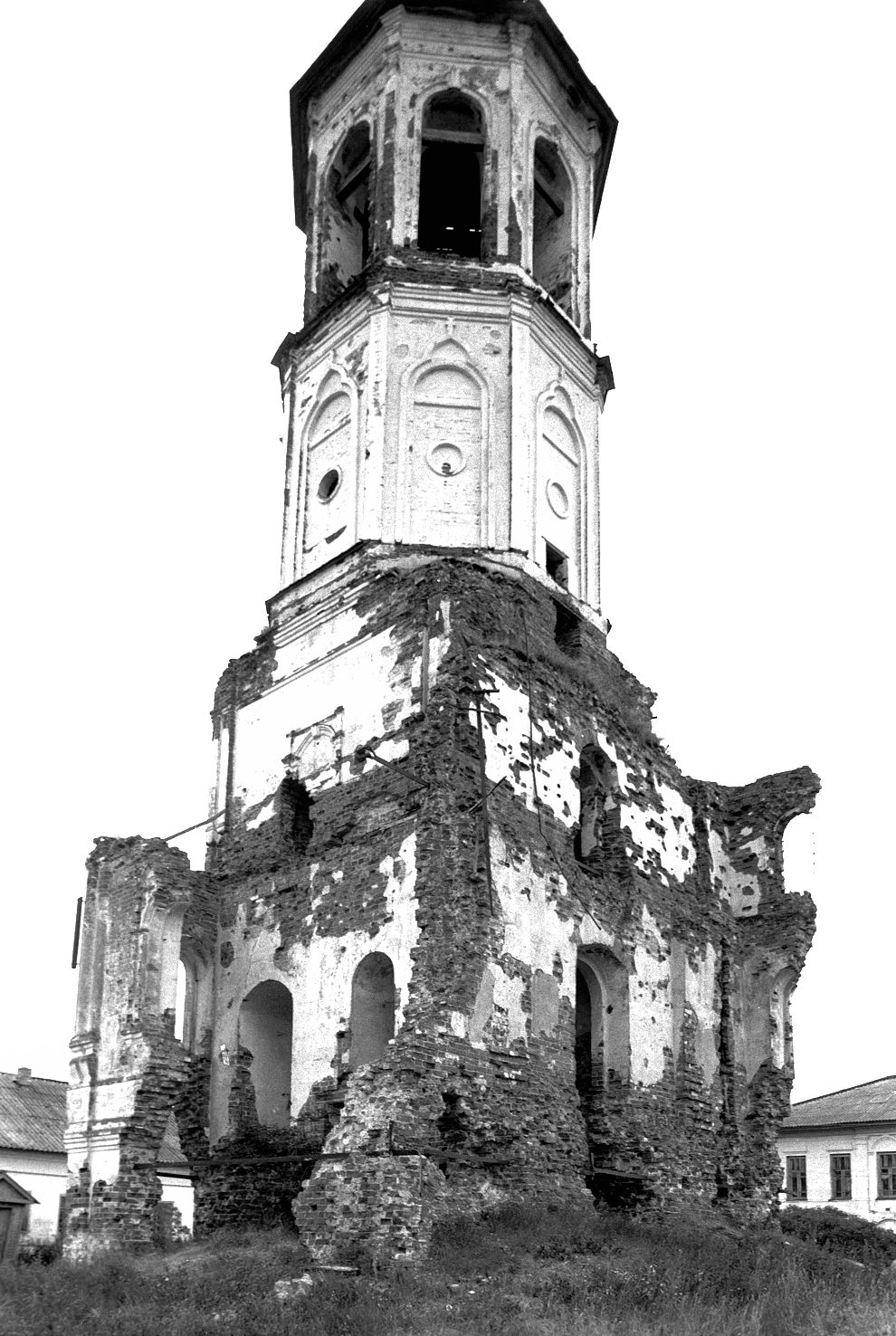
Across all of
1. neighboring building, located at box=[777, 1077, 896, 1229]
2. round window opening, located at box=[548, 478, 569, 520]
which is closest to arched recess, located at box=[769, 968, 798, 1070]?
round window opening, located at box=[548, 478, 569, 520]

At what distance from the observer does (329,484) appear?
20266 millimetres

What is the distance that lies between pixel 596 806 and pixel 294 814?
3.82 meters

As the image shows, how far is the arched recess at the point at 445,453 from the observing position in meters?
19.2

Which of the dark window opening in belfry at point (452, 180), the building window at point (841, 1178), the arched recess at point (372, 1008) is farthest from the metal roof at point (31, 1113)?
the dark window opening in belfry at point (452, 180)

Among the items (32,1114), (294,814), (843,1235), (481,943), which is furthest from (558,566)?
(32,1114)

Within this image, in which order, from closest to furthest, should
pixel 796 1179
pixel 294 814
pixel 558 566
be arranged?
pixel 294 814, pixel 558 566, pixel 796 1179

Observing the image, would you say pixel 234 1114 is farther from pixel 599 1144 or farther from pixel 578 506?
pixel 578 506

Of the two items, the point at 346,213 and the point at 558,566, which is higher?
the point at 346,213

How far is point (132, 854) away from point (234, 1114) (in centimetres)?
331

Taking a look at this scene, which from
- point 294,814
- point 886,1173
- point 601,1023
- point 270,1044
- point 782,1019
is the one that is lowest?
point 886,1173

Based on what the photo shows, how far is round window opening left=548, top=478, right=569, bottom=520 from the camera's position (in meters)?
20.3

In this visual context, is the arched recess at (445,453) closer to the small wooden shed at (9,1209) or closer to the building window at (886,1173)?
the small wooden shed at (9,1209)

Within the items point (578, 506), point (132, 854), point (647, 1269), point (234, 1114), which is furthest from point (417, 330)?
point (647, 1269)

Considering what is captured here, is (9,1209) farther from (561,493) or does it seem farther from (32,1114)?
(561,493)
